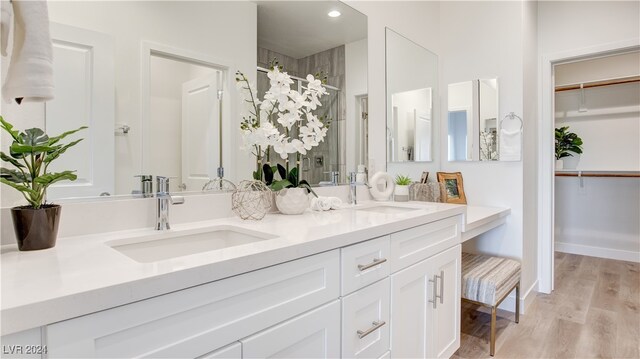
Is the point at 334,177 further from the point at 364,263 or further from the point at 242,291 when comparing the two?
the point at 242,291

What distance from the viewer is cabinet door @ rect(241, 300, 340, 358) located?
2.65 feet

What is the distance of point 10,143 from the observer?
915 mm

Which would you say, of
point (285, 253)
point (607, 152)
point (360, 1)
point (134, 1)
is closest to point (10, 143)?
point (134, 1)

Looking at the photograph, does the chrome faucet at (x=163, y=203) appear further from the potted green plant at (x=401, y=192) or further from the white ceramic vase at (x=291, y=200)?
the potted green plant at (x=401, y=192)

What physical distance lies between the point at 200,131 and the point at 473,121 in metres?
2.18

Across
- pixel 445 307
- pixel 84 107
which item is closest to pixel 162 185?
pixel 84 107

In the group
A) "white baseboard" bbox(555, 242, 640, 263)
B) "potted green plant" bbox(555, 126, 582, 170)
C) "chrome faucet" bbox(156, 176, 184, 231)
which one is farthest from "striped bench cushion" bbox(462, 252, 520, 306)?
"white baseboard" bbox(555, 242, 640, 263)

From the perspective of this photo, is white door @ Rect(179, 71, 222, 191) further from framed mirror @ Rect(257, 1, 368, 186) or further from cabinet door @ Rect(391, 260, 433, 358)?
cabinet door @ Rect(391, 260, 433, 358)

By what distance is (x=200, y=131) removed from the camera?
4.37ft

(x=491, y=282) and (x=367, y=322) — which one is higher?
(x=367, y=322)

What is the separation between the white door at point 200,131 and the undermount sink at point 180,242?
22 centimetres

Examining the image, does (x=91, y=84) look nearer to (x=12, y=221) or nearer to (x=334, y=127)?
(x=12, y=221)

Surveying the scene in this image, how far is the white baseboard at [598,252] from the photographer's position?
368 centimetres

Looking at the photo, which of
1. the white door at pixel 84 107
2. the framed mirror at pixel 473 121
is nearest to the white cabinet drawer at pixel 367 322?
the white door at pixel 84 107
